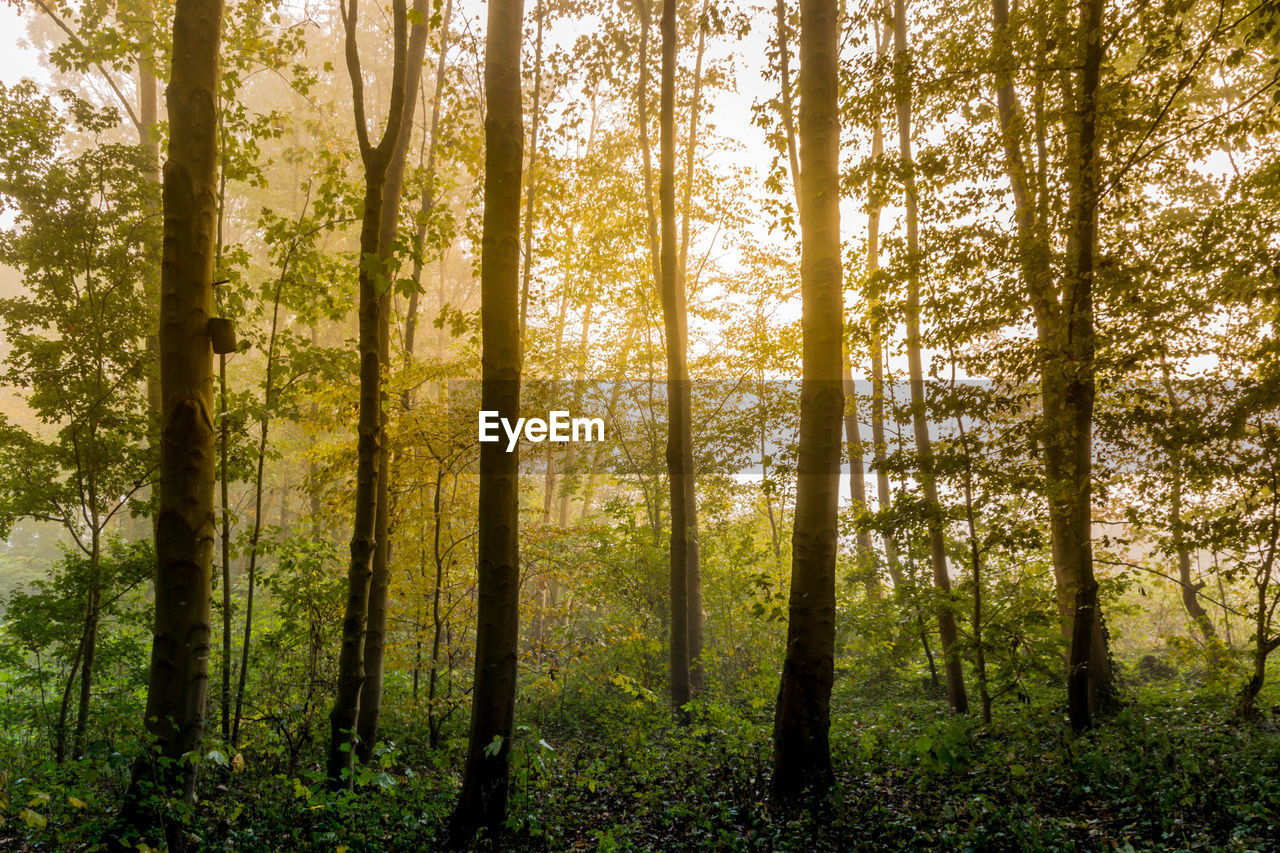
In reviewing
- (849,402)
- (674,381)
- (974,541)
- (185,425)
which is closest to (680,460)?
(674,381)

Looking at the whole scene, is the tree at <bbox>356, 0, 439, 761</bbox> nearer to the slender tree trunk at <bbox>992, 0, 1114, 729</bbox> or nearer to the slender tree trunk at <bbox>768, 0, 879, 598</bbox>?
the slender tree trunk at <bbox>768, 0, 879, 598</bbox>

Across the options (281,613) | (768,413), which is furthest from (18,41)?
(768,413)

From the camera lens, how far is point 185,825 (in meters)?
3.57

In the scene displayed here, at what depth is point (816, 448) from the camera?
17.9ft

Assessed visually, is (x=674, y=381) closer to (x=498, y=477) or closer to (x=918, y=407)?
(x=918, y=407)

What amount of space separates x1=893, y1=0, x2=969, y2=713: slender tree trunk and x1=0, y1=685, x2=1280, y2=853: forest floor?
139cm

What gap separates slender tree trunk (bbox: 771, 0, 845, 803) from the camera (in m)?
5.13

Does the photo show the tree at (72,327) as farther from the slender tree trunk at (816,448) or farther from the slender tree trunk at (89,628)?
the slender tree trunk at (816,448)

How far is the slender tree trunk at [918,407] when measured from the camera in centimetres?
691

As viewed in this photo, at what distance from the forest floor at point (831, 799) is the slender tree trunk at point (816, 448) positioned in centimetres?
37

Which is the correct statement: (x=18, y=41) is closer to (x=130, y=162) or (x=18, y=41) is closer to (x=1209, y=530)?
(x=130, y=162)

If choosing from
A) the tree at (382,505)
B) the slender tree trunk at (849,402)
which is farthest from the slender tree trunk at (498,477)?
the slender tree trunk at (849,402)

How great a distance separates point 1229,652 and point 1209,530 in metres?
1.18

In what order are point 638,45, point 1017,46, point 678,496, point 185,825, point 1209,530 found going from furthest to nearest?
point 638,45 < point 678,496 < point 1017,46 < point 1209,530 < point 185,825
